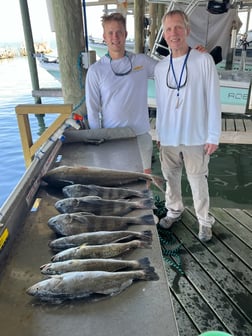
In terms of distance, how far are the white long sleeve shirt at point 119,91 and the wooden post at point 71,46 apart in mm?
511

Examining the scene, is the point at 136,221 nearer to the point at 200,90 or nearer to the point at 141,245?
the point at 141,245

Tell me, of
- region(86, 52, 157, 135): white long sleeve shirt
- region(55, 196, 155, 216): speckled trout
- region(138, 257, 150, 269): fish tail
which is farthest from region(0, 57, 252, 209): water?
region(138, 257, 150, 269): fish tail

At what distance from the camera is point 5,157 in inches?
311

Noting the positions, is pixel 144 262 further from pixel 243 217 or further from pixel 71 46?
Result: pixel 243 217

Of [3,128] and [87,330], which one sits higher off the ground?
[87,330]

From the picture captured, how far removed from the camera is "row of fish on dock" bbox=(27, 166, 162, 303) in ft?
4.25

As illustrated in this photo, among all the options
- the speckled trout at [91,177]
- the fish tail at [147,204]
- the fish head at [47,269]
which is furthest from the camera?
the speckled trout at [91,177]

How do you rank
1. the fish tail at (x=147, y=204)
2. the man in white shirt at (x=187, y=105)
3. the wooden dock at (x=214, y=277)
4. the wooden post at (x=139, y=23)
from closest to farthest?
1. the fish tail at (x=147, y=204)
2. the wooden dock at (x=214, y=277)
3. the man in white shirt at (x=187, y=105)
4. the wooden post at (x=139, y=23)

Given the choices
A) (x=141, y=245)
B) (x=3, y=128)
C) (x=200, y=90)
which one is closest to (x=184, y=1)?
(x=200, y=90)

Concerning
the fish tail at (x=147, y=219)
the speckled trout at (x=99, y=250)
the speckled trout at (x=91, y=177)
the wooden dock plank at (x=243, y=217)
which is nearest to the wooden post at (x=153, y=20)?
the wooden dock plank at (x=243, y=217)

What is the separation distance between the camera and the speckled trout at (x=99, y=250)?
1465 mm

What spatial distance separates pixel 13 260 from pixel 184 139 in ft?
6.39

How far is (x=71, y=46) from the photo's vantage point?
10.6ft

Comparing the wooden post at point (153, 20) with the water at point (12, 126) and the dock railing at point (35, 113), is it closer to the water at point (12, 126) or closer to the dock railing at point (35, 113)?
the water at point (12, 126)
